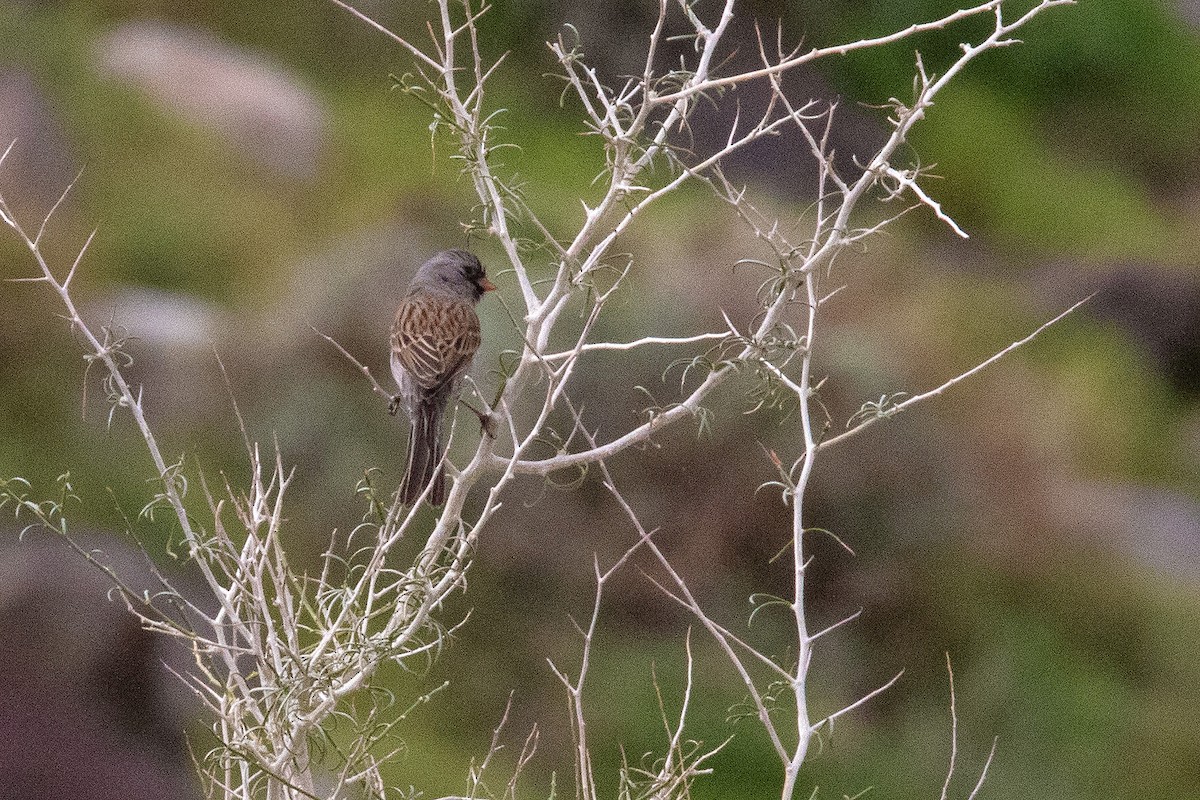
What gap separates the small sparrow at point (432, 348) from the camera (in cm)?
387

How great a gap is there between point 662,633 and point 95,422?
3071 millimetres

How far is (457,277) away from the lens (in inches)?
175

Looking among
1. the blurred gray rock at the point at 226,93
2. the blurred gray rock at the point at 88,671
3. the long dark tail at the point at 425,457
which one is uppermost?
the long dark tail at the point at 425,457

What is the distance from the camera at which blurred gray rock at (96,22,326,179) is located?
868cm

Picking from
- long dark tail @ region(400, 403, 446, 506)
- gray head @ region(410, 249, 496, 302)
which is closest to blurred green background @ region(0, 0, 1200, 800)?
gray head @ region(410, 249, 496, 302)

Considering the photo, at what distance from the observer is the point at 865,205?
28.7 ft

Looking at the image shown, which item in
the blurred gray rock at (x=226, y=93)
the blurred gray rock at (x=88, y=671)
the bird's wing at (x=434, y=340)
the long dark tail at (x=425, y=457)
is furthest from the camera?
the blurred gray rock at (x=226, y=93)

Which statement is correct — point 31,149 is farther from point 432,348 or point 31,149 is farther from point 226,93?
point 432,348

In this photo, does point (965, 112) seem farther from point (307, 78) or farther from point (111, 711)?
point (111, 711)

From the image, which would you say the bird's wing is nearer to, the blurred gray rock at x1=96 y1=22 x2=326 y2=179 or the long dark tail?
the long dark tail

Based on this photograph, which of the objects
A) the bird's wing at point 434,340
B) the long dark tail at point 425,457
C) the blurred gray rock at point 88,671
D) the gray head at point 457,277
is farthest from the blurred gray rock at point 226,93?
the long dark tail at point 425,457

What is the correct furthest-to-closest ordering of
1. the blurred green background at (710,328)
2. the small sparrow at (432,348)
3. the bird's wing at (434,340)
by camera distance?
1. the blurred green background at (710,328)
2. the bird's wing at (434,340)
3. the small sparrow at (432,348)

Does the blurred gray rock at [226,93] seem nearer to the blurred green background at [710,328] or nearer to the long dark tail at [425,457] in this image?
the blurred green background at [710,328]

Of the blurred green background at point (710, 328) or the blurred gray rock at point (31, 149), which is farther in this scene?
the blurred gray rock at point (31, 149)
